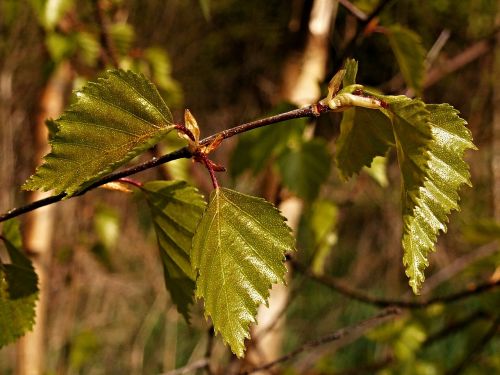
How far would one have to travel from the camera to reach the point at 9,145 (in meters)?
2.05

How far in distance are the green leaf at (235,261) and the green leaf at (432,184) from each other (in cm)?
8

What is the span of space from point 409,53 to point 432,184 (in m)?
0.51

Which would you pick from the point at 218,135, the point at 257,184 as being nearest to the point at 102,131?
the point at 218,135

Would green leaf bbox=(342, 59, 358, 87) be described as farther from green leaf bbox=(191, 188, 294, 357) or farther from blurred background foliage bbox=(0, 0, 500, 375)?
blurred background foliage bbox=(0, 0, 500, 375)

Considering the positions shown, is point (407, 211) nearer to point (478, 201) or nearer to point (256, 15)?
point (478, 201)

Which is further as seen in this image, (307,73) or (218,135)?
(307,73)

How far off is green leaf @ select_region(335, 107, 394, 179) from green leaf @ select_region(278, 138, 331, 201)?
0.42 meters

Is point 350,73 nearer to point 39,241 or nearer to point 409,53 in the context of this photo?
point 409,53

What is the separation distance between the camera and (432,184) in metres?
0.39

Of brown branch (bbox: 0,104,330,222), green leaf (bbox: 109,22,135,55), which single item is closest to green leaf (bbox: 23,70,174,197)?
brown branch (bbox: 0,104,330,222)

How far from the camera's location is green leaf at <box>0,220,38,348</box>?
478 millimetres

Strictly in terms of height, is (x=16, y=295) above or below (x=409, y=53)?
below

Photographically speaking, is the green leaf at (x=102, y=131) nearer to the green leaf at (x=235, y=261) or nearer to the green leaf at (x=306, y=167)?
the green leaf at (x=235, y=261)

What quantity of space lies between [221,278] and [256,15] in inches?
185
